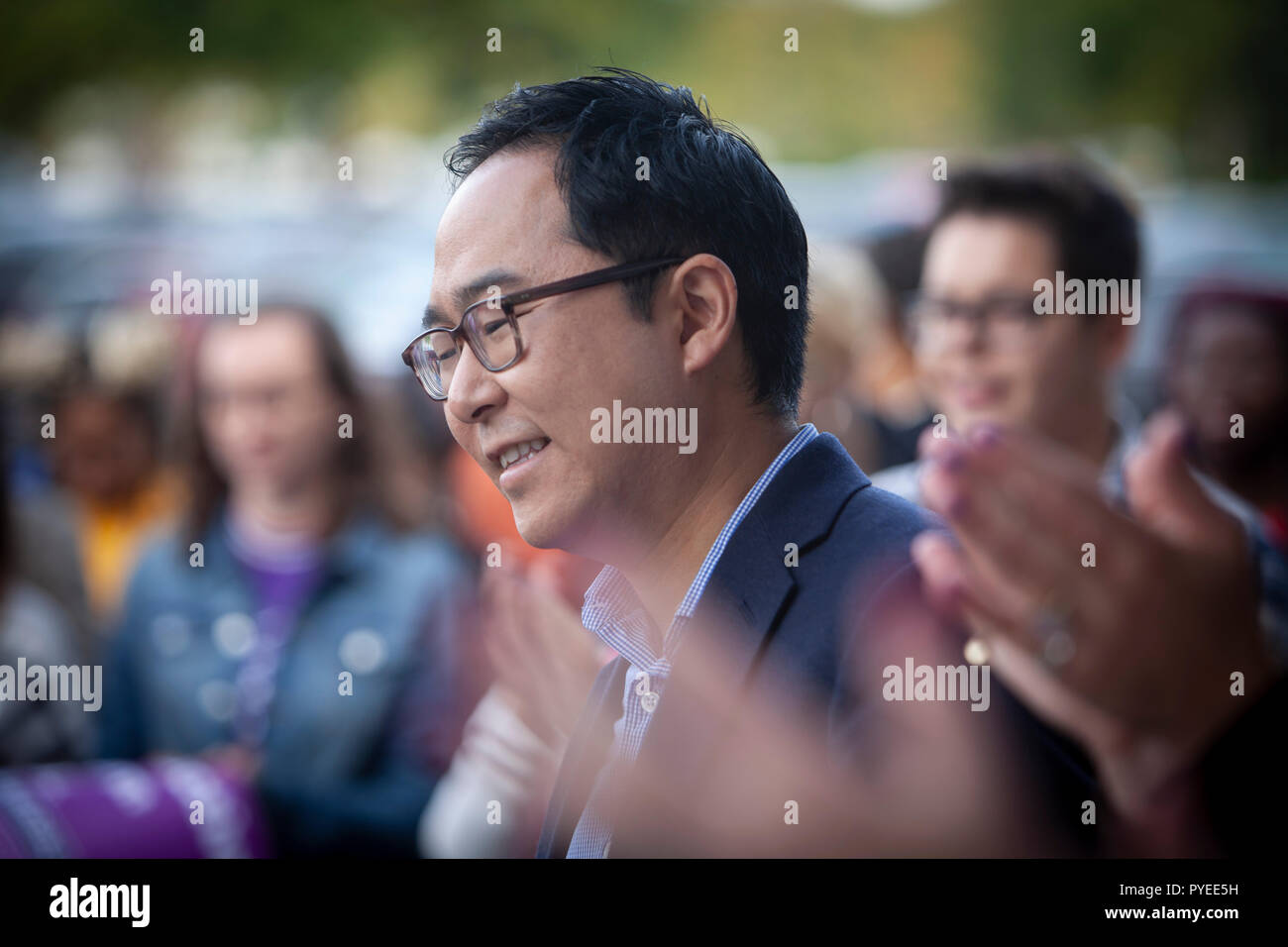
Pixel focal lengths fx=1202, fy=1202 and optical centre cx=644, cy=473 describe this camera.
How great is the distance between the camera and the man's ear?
140 cm

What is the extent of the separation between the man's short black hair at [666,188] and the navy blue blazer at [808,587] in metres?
0.13

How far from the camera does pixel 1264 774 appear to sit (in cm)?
147

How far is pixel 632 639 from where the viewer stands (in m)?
1.50

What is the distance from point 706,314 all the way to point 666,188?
0.51 feet

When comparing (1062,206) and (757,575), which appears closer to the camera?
(757,575)

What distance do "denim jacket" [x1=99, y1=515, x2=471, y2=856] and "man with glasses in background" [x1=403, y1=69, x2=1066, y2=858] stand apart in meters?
1.22

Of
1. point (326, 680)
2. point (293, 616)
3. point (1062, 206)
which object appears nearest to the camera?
point (1062, 206)

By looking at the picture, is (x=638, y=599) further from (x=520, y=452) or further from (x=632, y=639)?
(x=520, y=452)

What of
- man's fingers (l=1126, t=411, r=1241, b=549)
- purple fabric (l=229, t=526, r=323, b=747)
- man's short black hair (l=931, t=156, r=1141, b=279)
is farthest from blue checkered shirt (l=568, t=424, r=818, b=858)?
purple fabric (l=229, t=526, r=323, b=747)

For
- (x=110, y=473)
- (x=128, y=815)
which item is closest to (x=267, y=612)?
(x=128, y=815)

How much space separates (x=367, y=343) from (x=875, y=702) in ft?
13.6

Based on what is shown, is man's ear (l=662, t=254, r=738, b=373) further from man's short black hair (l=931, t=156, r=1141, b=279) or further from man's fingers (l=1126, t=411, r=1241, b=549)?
man's short black hair (l=931, t=156, r=1141, b=279)

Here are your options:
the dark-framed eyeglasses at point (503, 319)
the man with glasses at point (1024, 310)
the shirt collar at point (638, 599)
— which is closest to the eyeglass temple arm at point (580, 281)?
the dark-framed eyeglasses at point (503, 319)
